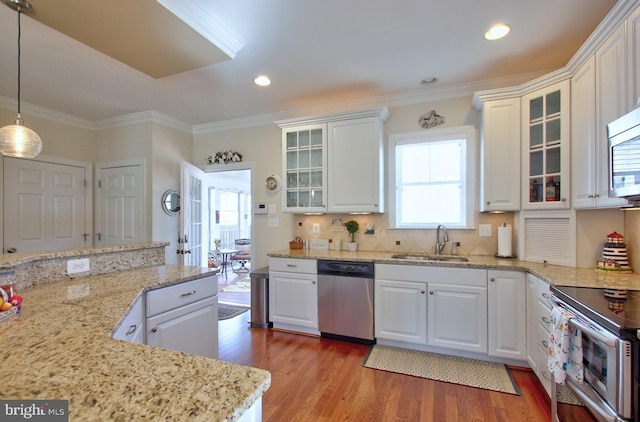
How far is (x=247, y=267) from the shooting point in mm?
7457

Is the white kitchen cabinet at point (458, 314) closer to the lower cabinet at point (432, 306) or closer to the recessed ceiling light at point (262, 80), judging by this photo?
the lower cabinet at point (432, 306)

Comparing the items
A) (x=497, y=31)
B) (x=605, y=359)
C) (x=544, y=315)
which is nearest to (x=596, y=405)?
(x=605, y=359)

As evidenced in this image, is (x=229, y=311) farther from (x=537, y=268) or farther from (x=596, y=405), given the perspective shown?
(x=596, y=405)

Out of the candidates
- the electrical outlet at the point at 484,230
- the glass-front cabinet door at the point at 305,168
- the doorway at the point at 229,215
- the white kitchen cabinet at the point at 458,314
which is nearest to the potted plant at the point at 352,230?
the glass-front cabinet door at the point at 305,168

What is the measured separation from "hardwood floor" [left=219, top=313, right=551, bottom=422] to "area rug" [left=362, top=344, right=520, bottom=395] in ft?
0.23

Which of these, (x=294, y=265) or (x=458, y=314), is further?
(x=294, y=265)

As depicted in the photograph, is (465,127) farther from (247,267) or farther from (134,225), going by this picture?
(247,267)

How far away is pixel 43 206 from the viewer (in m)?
3.70

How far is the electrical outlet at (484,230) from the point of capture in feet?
10.0

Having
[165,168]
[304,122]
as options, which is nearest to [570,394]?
[304,122]

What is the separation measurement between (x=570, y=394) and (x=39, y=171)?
533 centimetres

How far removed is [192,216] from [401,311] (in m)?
2.93

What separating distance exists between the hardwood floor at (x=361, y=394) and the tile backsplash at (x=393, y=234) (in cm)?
112

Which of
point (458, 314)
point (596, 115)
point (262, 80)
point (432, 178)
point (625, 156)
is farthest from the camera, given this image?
point (432, 178)
